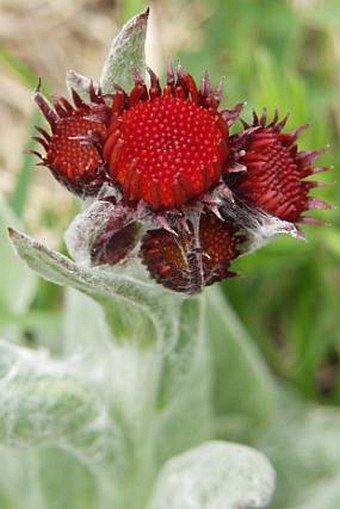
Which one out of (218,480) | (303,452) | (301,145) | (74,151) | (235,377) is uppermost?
(74,151)

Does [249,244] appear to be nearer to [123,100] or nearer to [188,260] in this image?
[188,260]

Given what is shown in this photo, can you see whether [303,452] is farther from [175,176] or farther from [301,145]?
[175,176]

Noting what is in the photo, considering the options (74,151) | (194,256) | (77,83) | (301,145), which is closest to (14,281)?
(301,145)

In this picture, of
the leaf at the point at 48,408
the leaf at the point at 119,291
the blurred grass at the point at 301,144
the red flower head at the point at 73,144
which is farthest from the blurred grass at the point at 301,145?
the red flower head at the point at 73,144

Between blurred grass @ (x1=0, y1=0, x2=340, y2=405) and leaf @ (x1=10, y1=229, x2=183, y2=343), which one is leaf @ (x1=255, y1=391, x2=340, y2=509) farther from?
leaf @ (x1=10, y1=229, x2=183, y2=343)

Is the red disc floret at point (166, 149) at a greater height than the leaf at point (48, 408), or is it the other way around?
the red disc floret at point (166, 149)

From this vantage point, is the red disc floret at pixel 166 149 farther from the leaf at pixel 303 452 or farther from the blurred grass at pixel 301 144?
the leaf at pixel 303 452

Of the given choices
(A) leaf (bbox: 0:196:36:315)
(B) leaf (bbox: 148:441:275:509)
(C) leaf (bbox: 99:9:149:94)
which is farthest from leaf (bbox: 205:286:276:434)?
(C) leaf (bbox: 99:9:149:94)

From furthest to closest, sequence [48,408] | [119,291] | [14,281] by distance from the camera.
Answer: [14,281], [48,408], [119,291]
